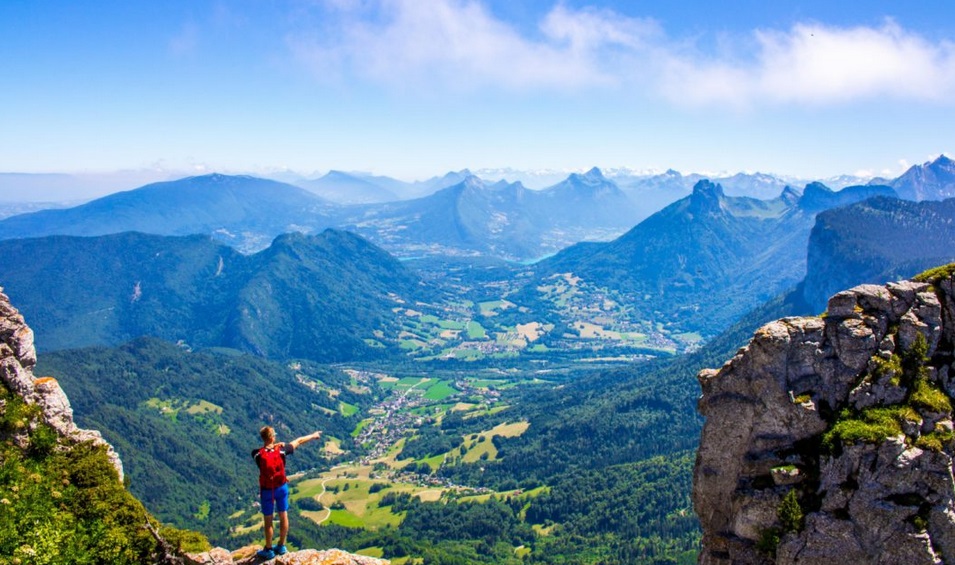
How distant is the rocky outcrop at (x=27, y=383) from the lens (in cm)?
3500

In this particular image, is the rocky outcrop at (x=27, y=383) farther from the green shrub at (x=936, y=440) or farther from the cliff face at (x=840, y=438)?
the green shrub at (x=936, y=440)

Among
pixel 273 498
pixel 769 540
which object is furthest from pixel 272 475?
pixel 769 540

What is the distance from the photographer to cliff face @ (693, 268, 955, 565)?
2666 centimetres

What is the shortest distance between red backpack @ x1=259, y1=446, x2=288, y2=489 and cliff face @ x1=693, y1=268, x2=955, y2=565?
21.4 metres

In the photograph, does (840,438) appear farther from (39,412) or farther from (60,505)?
(39,412)

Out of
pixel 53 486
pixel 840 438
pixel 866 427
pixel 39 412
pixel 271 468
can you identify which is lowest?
pixel 53 486

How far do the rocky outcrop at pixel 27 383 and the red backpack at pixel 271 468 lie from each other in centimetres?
1624

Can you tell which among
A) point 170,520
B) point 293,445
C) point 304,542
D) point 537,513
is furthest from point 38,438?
point 170,520

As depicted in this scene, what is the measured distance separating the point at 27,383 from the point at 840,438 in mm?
44338

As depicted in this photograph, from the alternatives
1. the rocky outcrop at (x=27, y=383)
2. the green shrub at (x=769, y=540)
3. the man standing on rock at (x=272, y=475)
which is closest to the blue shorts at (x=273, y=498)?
the man standing on rock at (x=272, y=475)

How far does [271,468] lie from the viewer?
2448 centimetres

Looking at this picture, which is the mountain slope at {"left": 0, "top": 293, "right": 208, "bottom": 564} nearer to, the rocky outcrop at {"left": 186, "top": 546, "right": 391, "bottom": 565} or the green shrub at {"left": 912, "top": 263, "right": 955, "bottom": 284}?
the rocky outcrop at {"left": 186, "top": 546, "right": 391, "bottom": 565}

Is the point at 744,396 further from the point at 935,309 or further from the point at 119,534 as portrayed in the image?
the point at 119,534

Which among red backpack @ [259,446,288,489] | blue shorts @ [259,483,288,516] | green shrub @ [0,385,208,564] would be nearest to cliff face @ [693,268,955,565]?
blue shorts @ [259,483,288,516]
